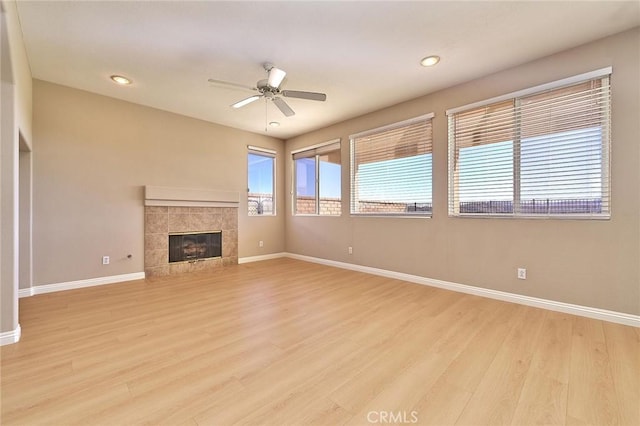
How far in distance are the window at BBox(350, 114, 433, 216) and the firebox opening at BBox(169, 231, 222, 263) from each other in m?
2.61

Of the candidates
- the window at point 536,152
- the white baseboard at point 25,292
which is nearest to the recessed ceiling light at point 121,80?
the white baseboard at point 25,292

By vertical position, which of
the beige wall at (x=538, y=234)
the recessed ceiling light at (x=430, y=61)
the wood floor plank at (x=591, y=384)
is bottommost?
the wood floor plank at (x=591, y=384)

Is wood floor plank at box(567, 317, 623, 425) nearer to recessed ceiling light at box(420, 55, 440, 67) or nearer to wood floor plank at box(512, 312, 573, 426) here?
wood floor plank at box(512, 312, 573, 426)

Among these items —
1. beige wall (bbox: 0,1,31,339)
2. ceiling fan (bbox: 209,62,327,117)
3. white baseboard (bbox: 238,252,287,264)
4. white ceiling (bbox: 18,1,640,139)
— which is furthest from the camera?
white baseboard (bbox: 238,252,287,264)

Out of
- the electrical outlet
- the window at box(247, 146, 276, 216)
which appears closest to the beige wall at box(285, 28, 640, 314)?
the electrical outlet

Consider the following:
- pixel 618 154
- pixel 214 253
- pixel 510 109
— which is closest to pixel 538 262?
pixel 618 154

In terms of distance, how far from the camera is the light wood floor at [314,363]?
55.4 inches

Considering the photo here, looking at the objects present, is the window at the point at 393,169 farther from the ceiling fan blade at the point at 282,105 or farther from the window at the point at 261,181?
the window at the point at 261,181

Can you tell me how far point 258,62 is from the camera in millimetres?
2932

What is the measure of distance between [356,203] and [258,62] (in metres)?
2.67

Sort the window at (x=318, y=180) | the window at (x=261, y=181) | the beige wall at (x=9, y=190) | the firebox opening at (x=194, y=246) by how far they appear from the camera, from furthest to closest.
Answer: the window at (x=261, y=181) < the window at (x=318, y=180) < the firebox opening at (x=194, y=246) < the beige wall at (x=9, y=190)

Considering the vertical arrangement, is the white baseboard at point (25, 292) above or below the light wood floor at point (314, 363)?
above

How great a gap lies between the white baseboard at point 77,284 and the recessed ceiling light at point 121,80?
263 cm

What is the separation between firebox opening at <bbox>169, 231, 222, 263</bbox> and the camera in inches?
178
